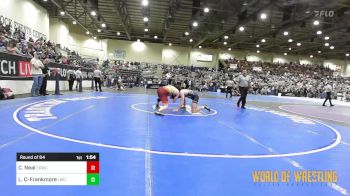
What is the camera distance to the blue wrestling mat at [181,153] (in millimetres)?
3361

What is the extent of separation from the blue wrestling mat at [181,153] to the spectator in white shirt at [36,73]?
4460 mm

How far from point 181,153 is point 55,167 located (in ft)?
8.49

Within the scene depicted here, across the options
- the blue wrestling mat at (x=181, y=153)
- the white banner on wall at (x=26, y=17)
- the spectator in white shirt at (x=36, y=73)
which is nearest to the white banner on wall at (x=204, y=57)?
the white banner on wall at (x=26, y=17)

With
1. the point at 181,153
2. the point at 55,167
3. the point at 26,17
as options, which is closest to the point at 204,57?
the point at 26,17

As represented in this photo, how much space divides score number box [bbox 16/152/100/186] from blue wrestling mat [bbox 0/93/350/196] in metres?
0.55

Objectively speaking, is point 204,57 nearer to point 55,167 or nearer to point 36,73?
point 36,73

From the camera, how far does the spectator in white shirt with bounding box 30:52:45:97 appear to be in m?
12.1

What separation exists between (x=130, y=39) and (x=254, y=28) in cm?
1972

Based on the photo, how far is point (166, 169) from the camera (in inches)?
153

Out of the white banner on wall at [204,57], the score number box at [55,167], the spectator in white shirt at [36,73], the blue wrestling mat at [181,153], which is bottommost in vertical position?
the blue wrestling mat at [181,153]

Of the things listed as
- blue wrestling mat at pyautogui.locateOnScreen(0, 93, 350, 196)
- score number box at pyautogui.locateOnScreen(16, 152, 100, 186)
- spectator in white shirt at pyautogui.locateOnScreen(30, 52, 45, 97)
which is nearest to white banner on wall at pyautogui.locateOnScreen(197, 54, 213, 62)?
spectator in white shirt at pyautogui.locateOnScreen(30, 52, 45, 97)

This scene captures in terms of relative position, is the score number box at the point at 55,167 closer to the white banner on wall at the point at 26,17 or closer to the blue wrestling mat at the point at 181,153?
the blue wrestling mat at the point at 181,153

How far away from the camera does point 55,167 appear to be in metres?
2.43

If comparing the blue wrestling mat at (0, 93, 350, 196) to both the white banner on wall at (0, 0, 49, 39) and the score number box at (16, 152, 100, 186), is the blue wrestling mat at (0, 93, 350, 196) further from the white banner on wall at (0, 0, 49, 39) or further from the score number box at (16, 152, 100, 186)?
the white banner on wall at (0, 0, 49, 39)
